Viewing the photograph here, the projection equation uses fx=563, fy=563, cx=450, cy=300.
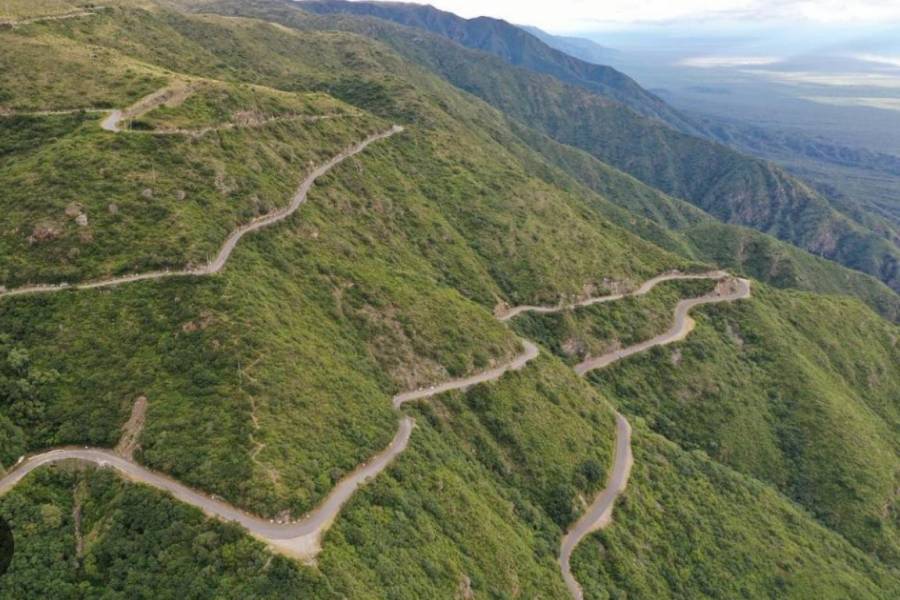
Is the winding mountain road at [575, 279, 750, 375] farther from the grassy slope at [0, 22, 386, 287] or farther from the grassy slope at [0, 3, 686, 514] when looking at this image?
the grassy slope at [0, 22, 386, 287]

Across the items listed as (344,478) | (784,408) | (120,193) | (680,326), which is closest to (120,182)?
(120,193)

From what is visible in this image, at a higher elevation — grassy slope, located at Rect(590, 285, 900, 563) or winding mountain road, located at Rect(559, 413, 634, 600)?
winding mountain road, located at Rect(559, 413, 634, 600)

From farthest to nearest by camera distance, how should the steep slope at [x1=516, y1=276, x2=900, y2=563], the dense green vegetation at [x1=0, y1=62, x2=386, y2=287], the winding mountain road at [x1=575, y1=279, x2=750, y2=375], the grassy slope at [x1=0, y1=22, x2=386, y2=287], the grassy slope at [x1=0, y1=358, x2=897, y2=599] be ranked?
the winding mountain road at [x1=575, y1=279, x2=750, y2=375] < the steep slope at [x1=516, y1=276, x2=900, y2=563] < the grassy slope at [x1=0, y1=22, x2=386, y2=287] < the dense green vegetation at [x1=0, y1=62, x2=386, y2=287] < the grassy slope at [x1=0, y1=358, x2=897, y2=599]

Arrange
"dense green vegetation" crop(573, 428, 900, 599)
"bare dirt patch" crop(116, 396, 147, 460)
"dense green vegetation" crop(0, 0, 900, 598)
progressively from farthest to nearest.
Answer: "dense green vegetation" crop(573, 428, 900, 599)
"bare dirt patch" crop(116, 396, 147, 460)
"dense green vegetation" crop(0, 0, 900, 598)

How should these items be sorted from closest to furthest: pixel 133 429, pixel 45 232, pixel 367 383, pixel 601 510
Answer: pixel 133 429
pixel 45 232
pixel 367 383
pixel 601 510

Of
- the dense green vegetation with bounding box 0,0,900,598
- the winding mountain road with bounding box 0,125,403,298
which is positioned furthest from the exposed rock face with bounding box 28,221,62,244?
the winding mountain road with bounding box 0,125,403,298

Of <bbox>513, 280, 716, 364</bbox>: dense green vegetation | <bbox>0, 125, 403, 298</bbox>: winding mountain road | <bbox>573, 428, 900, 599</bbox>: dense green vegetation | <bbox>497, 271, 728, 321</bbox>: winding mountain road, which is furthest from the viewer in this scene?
<bbox>497, 271, 728, 321</bbox>: winding mountain road

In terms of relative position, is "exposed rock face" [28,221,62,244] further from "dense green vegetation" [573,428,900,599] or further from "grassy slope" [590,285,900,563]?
"grassy slope" [590,285,900,563]

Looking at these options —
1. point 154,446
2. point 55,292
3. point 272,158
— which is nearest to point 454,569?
point 154,446

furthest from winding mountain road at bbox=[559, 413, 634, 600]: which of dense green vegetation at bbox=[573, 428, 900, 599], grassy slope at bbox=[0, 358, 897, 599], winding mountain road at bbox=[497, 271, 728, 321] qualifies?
winding mountain road at bbox=[497, 271, 728, 321]

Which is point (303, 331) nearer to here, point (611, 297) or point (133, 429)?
point (133, 429)

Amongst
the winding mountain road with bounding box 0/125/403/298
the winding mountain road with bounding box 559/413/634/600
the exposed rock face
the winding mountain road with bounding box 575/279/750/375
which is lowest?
the winding mountain road with bounding box 559/413/634/600

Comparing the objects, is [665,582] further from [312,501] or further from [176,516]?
[176,516]

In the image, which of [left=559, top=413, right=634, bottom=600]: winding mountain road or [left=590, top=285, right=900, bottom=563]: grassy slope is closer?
[left=559, top=413, right=634, bottom=600]: winding mountain road
